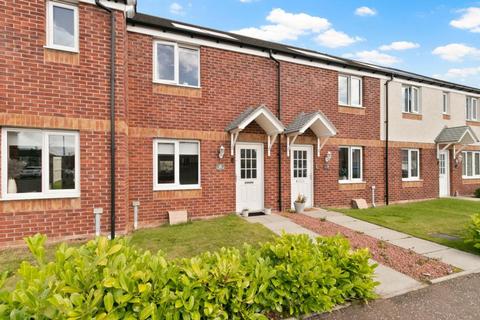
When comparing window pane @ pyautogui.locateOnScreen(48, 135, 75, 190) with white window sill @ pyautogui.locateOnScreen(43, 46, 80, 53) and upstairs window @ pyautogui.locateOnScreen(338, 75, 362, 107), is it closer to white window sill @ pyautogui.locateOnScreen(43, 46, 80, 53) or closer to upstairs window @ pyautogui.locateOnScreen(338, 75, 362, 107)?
white window sill @ pyautogui.locateOnScreen(43, 46, 80, 53)

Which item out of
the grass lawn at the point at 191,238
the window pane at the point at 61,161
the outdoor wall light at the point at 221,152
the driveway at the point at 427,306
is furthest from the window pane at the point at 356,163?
the window pane at the point at 61,161

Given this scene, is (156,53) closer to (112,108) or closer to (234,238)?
(112,108)

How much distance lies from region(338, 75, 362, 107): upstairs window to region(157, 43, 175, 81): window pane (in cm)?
695

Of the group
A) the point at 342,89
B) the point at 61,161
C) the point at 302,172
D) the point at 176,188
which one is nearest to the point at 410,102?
the point at 342,89

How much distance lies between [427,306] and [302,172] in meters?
6.63

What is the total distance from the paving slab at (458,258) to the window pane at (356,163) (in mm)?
5539

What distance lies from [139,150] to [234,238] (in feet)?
12.6

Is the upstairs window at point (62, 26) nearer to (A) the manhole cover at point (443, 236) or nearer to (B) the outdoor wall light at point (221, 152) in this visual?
(B) the outdoor wall light at point (221, 152)

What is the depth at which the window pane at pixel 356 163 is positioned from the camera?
11.3 m

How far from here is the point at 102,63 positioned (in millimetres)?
6570

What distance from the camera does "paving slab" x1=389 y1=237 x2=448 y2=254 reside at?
6.01 meters

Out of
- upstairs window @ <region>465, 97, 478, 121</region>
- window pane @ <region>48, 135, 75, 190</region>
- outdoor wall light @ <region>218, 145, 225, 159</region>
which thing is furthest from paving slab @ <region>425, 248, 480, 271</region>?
upstairs window @ <region>465, 97, 478, 121</region>

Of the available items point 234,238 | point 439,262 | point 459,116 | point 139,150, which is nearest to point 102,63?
point 139,150

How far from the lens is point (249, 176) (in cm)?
926
